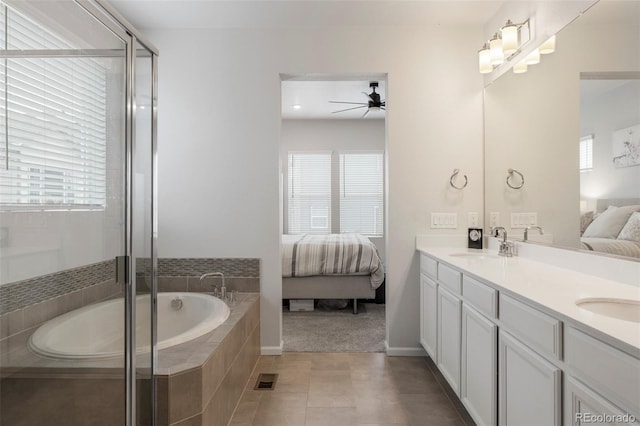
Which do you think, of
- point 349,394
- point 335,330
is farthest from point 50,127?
point 335,330

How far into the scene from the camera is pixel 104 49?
1.25m

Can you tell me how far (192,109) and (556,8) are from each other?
103 inches

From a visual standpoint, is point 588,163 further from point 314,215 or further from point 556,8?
point 314,215

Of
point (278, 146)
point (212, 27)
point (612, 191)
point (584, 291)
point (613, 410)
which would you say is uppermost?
point (212, 27)

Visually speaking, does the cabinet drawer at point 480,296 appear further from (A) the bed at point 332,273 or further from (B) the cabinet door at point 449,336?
(A) the bed at point 332,273

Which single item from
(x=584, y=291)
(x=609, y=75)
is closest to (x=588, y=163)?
(x=609, y=75)

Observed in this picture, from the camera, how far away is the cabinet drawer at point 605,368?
2.75 feet

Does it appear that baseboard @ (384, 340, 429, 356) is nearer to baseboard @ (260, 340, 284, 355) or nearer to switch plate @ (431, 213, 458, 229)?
baseboard @ (260, 340, 284, 355)

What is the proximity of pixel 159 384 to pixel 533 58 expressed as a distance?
2802 millimetres

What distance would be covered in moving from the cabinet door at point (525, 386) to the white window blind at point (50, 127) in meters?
1.70

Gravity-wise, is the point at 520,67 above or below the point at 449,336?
above

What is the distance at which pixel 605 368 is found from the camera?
93 cm

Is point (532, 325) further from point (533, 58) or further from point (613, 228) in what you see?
point (533, 58)

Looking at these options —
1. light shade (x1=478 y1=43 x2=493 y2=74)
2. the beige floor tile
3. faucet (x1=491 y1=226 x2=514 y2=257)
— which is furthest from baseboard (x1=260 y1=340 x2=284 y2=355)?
light shade (x1=478 y1=43 x2=493 y2=74)
